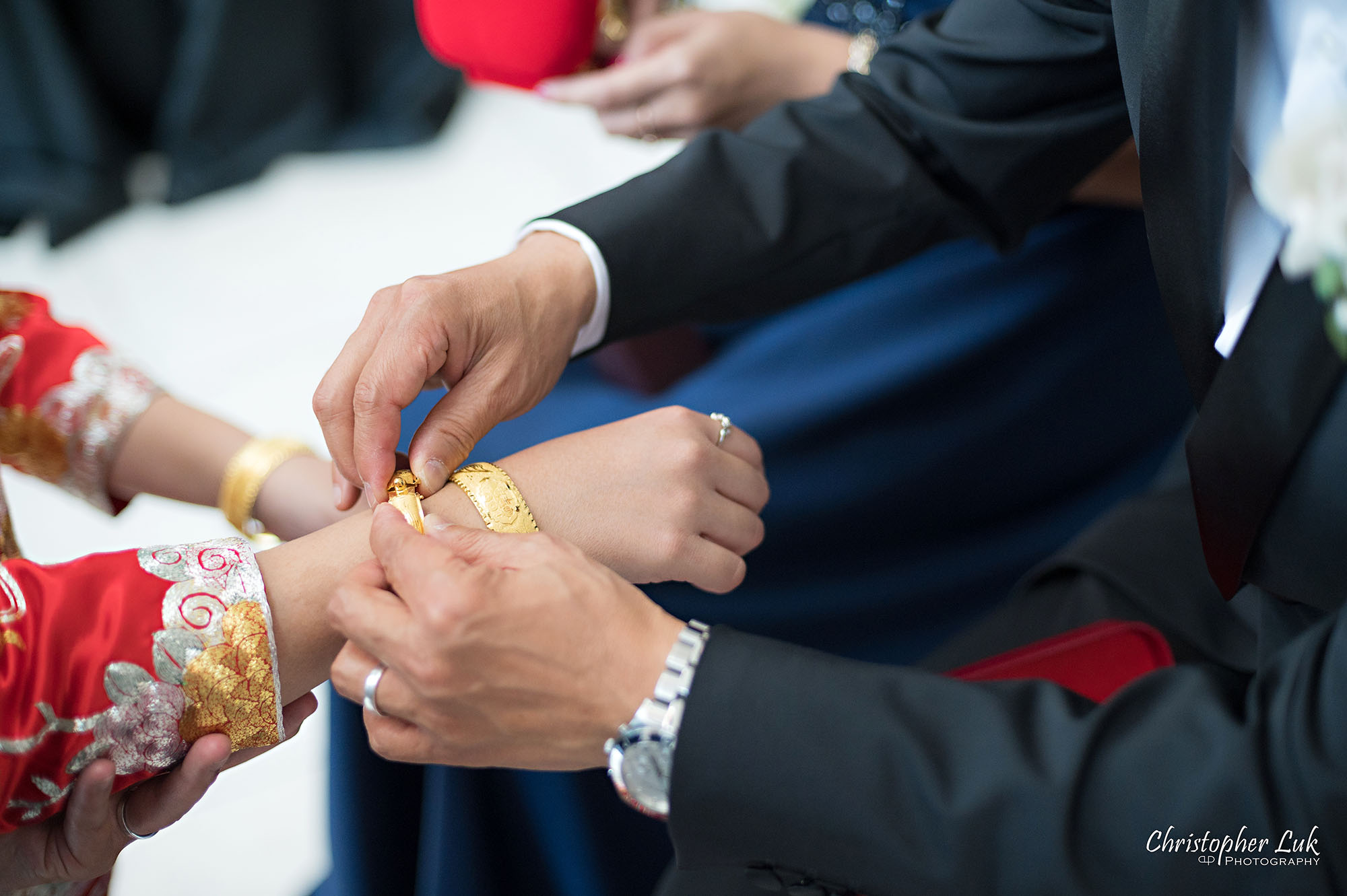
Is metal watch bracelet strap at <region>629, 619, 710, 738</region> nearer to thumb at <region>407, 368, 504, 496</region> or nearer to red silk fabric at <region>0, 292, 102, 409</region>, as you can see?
thumb at <region>407, 368, 504, 496</region>

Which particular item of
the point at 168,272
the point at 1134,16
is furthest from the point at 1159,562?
the point at 168,272

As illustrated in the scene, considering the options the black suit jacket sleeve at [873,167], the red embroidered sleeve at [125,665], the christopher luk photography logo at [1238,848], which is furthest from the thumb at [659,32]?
the christopher luk photography logo at [1238,848]

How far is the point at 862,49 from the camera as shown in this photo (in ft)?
4.85

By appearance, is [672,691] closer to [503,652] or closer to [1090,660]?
[503,652]

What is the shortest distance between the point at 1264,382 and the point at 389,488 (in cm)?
67

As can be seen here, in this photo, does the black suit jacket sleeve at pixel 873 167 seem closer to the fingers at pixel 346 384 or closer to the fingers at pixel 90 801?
the fingers at pixel 346 384

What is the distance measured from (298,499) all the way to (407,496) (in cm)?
33

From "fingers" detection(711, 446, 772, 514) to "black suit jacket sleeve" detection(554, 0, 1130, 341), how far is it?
0.71ft

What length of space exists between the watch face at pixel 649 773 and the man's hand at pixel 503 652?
21 millimetres

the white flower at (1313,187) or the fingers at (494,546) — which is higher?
the white flower at (1313,187)

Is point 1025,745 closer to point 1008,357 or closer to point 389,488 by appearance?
point 389,488

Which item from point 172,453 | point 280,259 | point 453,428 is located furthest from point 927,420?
point 280,259

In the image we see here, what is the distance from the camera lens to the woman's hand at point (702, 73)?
1402 mm

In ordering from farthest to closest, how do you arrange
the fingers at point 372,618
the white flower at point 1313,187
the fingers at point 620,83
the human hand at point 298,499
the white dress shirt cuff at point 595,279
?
1. the fingers at point 620,83
2. the human hand at point 298,499
3. the white dress shirt cuff at point 595,279
4. the fingers at point 372,618
5. the white flower at point 1313,187
